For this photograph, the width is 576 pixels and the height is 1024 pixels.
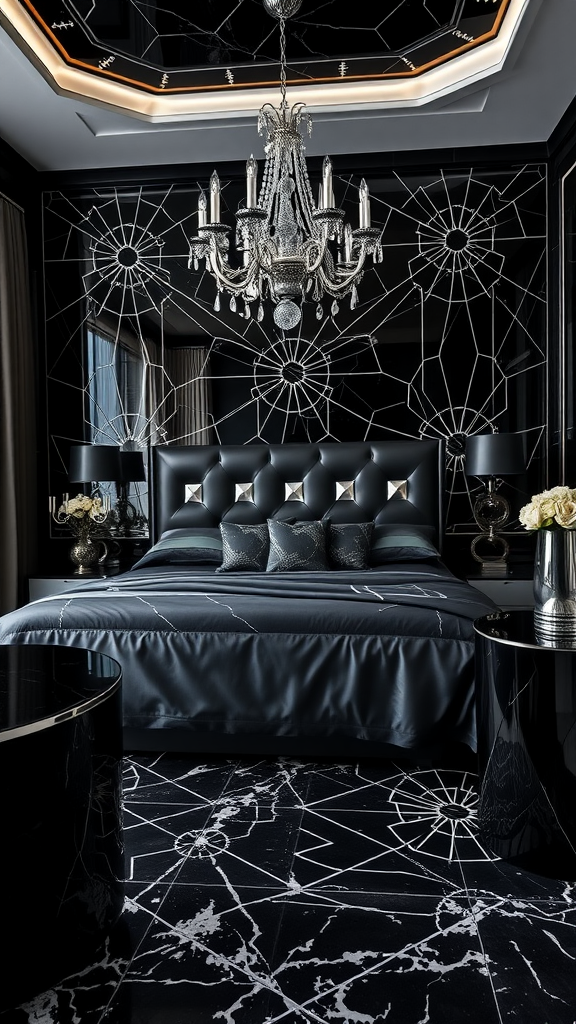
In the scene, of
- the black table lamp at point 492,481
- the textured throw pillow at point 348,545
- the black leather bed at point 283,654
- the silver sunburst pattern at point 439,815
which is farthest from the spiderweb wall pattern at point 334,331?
the silver sunburst pattern at point 439,815

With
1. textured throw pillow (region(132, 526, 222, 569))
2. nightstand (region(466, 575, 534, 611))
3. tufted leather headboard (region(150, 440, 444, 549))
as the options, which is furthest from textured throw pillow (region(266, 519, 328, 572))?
nightstand (region(466, 575, 534, 611))

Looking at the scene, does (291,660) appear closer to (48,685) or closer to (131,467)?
(48,685)

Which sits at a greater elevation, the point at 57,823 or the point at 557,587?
the point at 557,587

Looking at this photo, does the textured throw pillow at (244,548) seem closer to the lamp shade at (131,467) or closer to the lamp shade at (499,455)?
the lamp shade at (131,467)

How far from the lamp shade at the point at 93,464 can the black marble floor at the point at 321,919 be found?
84.5 inches

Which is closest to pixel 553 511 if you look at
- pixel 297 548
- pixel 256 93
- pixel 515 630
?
pixel 515 630

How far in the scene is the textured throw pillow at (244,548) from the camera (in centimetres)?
379

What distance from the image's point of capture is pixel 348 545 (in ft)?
12.7

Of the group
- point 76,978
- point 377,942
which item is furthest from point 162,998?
point 377,942

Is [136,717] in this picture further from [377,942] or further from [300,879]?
[377,942]

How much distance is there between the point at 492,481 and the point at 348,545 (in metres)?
1.13

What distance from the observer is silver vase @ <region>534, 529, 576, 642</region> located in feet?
6.82

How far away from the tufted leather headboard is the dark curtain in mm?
794

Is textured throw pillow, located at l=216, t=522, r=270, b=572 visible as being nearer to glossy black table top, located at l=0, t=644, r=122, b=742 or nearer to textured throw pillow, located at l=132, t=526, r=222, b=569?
textured throw pillow, located at l=132, t=526, r=222, b=569
